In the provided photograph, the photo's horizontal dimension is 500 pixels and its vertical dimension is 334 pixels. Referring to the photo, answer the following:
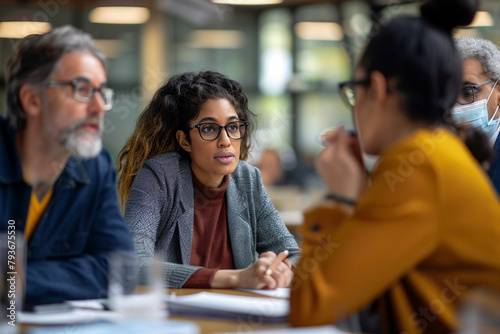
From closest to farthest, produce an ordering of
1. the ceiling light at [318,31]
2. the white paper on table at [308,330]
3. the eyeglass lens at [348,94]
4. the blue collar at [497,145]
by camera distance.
→ the white paper on table at [308,330] < the eyeglass lens at [348,94] < the blue collar at [497,145] < the ceiling light at [318,31]

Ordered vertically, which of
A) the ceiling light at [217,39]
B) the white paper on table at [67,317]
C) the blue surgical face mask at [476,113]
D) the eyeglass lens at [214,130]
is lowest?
the white paper on table at [67,317]

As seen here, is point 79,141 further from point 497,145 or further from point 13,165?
point 497,145

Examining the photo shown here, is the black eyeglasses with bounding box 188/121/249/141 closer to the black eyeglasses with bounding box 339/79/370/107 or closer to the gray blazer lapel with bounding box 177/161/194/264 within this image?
the gray blazer lapel with bounding box 177/161/194/264

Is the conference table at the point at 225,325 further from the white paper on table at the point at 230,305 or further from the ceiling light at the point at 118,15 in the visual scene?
the ceiling light at the point at 118,15

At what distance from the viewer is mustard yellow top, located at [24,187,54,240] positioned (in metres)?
1.61

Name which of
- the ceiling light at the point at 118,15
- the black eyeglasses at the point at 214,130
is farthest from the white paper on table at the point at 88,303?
the ceiling light at the point at 118,15

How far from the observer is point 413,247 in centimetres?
128

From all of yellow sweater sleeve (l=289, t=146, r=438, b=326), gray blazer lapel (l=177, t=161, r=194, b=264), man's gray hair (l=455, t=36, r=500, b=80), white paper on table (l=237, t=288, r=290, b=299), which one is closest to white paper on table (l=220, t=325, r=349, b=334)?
yellow sweater sleeve (l=289, t=146, r=438, b=326)

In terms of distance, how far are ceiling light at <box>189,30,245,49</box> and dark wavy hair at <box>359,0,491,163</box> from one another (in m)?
9.57

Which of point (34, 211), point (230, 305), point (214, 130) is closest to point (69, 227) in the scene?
point (34, 211)

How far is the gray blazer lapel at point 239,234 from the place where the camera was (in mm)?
2369

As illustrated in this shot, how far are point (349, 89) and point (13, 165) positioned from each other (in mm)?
879

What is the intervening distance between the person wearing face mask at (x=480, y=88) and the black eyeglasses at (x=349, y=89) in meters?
1.07

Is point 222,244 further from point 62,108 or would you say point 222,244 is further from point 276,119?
point 276,119
